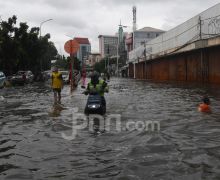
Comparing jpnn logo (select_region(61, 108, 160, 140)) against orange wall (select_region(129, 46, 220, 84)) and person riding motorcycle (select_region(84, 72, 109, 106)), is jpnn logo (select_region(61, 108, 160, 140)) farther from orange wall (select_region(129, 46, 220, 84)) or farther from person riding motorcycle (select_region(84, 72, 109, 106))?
orange wall (select_region(129, 46, 220, 84))

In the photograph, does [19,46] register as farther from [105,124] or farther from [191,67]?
[105,124]

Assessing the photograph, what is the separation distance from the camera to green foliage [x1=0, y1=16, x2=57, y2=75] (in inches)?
1725

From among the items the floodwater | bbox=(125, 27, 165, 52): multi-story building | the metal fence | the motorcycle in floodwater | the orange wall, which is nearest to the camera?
the floodwater

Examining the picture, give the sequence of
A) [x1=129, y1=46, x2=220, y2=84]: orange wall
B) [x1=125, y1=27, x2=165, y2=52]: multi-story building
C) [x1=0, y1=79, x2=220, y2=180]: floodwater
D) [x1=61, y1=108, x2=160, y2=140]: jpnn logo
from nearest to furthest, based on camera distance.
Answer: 1. [x1=0, y1=79, x2=220, y2=180]: floodwater
2. [x1=61, y1=108, x2=160, y2=140]: jpnn logo
3. [x1=129, y1=46, x2=220, y2=84]: orange wall
4. [x1=125, y1=27, x2=165, y2=52]: multi-story building

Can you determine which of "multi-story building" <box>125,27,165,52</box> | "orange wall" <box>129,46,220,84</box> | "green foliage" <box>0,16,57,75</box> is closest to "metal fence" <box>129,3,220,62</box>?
"orange wall" <box>129,46,220,84</box>

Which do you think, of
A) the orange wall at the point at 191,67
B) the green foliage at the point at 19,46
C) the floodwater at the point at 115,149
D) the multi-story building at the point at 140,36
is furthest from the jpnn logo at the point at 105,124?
the multi-story building at the point at 140,36

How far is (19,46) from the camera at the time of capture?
45.6 metres

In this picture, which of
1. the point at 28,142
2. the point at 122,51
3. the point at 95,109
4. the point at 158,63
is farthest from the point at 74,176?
the point at 122,51

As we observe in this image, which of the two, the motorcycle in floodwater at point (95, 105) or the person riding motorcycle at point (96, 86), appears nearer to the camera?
the motorcycle in floodwater at point (95, 105)

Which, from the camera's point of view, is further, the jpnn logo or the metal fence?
the metal fence

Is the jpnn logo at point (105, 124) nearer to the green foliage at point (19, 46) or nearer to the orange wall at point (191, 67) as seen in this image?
the orange wall at point (191, 67)

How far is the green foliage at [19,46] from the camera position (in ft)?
144

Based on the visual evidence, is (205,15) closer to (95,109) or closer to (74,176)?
(95,109)

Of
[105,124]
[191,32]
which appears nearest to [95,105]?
[105,124]
